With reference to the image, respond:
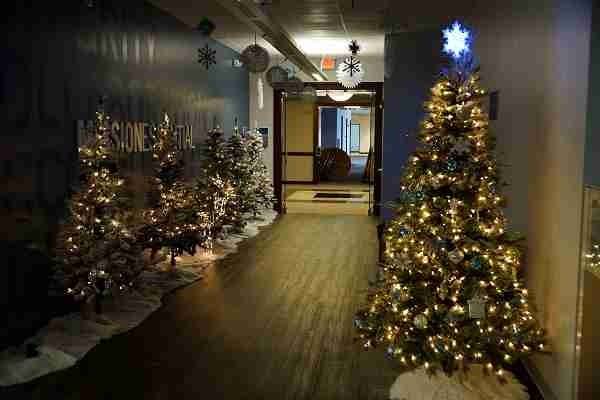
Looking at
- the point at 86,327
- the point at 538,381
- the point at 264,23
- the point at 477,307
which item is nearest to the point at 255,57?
the point at 264,23

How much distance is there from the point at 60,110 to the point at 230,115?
6168 millimetres

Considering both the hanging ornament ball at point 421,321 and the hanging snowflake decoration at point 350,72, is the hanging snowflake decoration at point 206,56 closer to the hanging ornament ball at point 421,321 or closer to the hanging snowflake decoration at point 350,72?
the hanging snowflake decoration at point 350,72

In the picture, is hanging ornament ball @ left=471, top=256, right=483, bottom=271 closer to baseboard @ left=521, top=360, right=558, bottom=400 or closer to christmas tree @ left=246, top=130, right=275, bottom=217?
baseboard @ left=521, top=360, right=558, bottom=400

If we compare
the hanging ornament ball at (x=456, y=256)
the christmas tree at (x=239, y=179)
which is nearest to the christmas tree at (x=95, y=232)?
the hanging ornament ball at (x=456, y=256)

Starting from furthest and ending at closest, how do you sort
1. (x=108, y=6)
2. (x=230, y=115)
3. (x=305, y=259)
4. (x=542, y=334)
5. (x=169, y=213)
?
(x=230, y=115), (x=305, y=259), (x=169, y=213), (x=108, y=6), (x=542, y=334)

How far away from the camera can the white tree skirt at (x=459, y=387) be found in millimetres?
3770

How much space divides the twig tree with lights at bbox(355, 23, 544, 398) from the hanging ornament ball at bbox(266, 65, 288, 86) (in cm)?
493

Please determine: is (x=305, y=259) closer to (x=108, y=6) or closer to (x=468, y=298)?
(x=108, y=6)

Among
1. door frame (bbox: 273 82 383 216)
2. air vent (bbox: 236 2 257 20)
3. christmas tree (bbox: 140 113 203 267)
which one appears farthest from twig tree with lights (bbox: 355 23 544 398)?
door frame (bbox: 273 82 383 216)

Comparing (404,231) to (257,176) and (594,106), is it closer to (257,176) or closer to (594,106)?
(594,106)

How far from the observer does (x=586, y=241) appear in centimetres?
296

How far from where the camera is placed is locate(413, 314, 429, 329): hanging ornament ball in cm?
375

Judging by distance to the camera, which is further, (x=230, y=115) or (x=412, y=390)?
(x=230, y=115)

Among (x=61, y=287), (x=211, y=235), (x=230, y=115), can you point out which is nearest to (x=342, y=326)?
(x=61, y=287)
